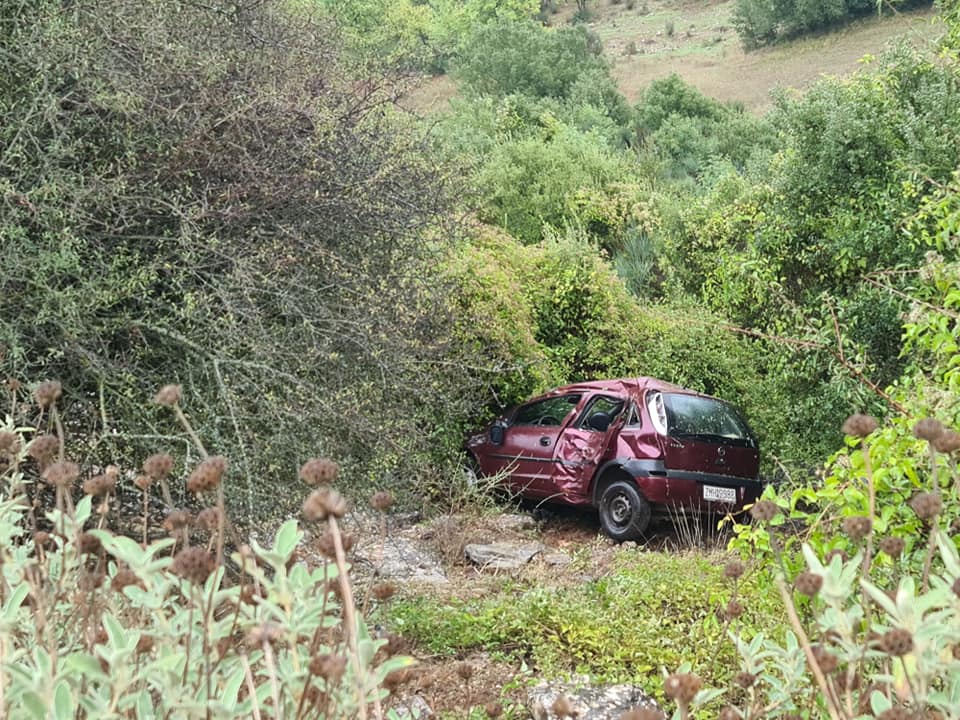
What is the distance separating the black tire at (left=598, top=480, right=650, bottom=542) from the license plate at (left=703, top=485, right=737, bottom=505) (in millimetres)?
663

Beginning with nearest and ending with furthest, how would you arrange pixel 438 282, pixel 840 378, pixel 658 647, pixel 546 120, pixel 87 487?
pixel 87 487, pixel 658 647, pixel 438 282, pixel 840 378, pixel 546 120

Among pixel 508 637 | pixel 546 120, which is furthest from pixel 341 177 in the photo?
pixel 546 120

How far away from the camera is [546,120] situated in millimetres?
26375

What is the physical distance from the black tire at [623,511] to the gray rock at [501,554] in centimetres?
111

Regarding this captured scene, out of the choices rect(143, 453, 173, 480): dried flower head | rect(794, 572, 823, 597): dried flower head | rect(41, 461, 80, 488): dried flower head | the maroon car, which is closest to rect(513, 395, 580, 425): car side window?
the maroon car

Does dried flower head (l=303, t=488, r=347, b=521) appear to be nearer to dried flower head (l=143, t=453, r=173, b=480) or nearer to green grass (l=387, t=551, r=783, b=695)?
dried flower head (l=143, t=453, r=173, b=480)

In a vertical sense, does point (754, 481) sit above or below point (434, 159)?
below

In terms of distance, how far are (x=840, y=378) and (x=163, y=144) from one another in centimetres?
746

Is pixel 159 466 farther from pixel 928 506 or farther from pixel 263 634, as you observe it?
pixel 928 506

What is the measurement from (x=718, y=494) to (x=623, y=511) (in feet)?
3.49

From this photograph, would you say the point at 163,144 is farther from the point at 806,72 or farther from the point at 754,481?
the point at 806,72

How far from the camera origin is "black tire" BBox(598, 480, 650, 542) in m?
10.7

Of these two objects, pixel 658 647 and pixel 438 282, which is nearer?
pixel 658 647

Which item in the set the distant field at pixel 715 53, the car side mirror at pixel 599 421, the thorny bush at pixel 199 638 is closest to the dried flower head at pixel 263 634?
the thorny bush at pixel 199 638
